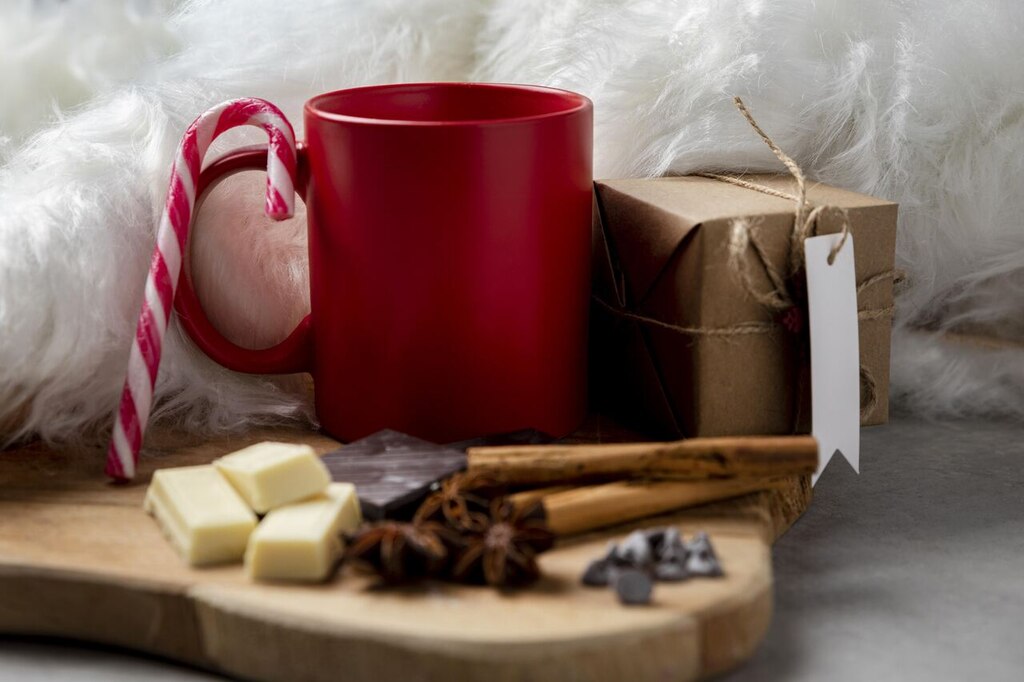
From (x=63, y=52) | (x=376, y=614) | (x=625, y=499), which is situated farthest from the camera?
(x=63, y=52)

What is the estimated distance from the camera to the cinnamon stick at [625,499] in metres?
0.68

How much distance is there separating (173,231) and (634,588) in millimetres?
407

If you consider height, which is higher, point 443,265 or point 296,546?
point 443,265

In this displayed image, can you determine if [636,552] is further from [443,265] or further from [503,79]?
[503,79]

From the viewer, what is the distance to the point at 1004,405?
102 cm

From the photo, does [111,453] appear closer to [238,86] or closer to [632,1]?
[238,86]

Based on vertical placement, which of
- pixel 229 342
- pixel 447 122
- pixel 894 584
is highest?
pixel 447 122

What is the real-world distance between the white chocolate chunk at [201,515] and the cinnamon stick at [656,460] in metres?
0.14

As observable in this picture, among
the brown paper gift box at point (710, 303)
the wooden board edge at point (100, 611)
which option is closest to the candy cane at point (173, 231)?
the wooden board edge at point (100, 611)

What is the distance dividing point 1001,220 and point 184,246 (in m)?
0.64

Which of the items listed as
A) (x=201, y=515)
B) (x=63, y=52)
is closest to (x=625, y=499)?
(x=201, y=515)

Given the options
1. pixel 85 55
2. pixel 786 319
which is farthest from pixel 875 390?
pixel 85 55

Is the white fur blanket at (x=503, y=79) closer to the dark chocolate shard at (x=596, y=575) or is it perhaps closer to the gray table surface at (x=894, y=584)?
the gray table surface at (x=894, y=584)

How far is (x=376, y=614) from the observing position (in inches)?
23.3
